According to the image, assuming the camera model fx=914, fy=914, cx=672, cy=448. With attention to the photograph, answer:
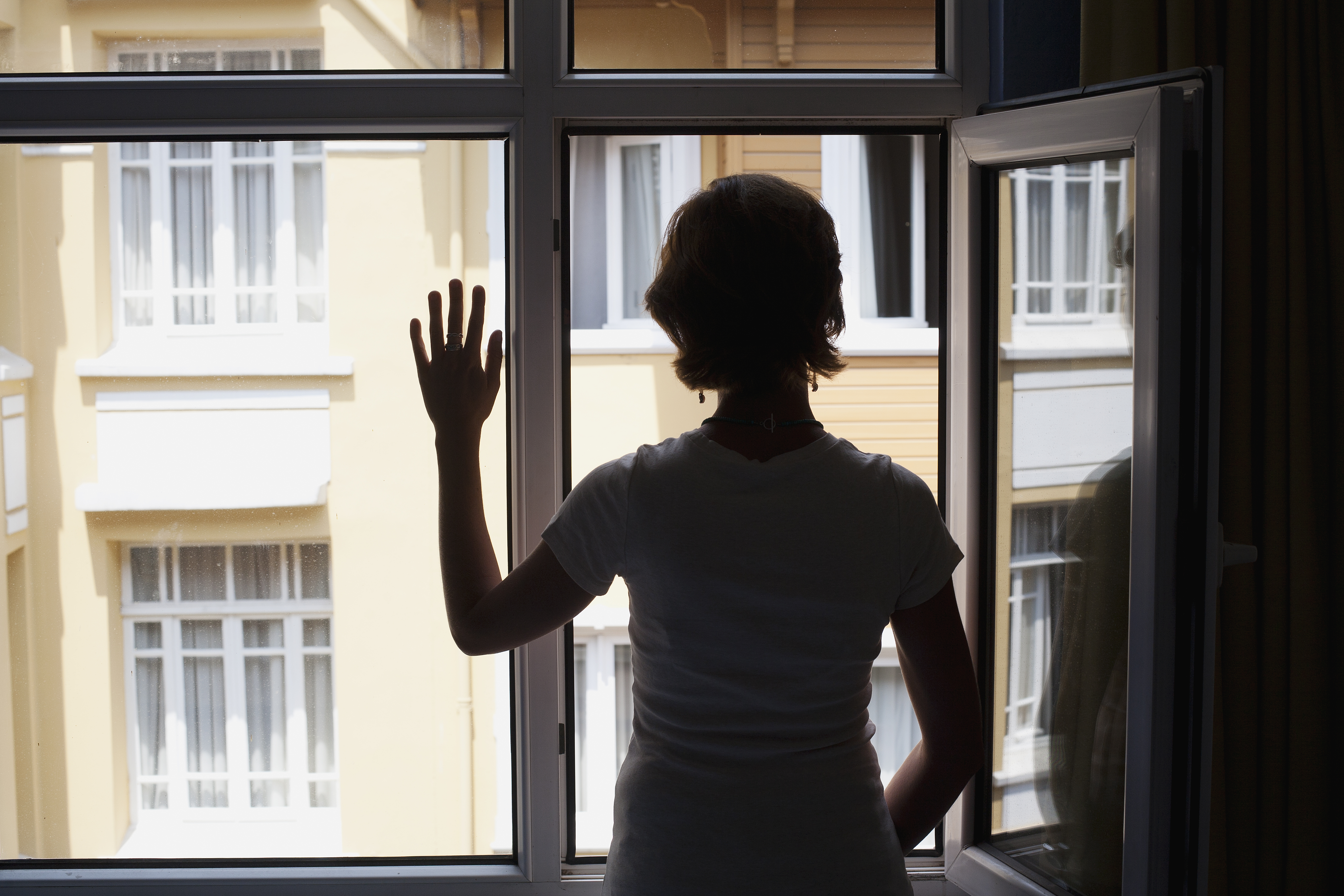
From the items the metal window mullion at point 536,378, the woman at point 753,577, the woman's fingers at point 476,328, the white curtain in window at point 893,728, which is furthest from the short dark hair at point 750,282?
the white curtain in window at point 893,728

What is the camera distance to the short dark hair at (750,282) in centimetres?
88

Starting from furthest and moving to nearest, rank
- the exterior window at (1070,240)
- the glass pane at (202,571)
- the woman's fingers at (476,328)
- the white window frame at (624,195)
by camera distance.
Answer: the white window frame at (624,195)
the glass pane at (202,571)
the exterior window at (1070,240)
the woman's fingers at (476,328)

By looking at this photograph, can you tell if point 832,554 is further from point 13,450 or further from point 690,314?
point 13,450

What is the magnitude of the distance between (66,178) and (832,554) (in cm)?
147

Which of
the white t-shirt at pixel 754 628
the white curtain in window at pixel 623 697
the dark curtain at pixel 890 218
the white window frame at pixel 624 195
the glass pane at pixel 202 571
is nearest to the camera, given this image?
the white t-shirt at pixel 754 628

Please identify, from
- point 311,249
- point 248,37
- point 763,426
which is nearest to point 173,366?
point 311,249

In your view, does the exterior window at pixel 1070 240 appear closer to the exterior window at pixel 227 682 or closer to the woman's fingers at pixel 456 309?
the woman's fingers at pixel 456 309

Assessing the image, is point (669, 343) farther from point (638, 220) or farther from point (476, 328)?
point (476, 328)

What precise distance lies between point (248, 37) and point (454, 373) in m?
0.80

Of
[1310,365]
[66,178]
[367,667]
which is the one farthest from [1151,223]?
[66,178]

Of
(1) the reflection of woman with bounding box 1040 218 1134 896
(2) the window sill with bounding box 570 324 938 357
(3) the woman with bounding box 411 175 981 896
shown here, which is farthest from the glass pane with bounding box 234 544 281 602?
(1) the reflection of woman with bounding box 1040 218 1134 896

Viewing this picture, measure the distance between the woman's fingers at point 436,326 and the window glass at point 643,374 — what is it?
394 mm

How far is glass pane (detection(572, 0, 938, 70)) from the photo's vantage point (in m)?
1.46

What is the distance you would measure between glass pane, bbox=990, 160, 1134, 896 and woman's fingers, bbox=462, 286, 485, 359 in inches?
30.9
